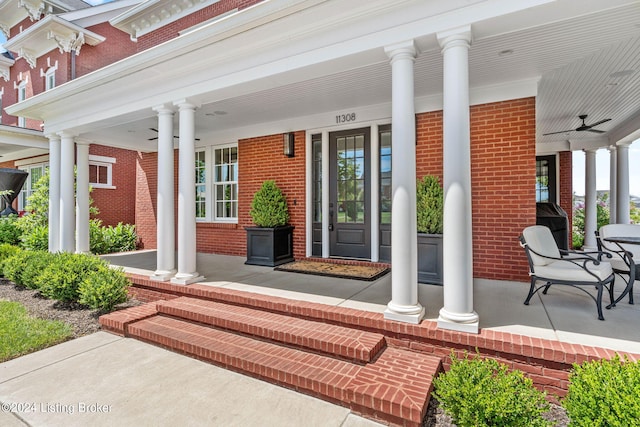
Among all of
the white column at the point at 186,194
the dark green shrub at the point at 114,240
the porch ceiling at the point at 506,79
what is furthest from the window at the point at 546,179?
the dark green shrub at the point at 114,240

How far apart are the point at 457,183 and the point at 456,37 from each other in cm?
125

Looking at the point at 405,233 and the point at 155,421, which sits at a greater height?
the point at 405,233

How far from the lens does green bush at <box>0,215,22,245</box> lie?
808 cm

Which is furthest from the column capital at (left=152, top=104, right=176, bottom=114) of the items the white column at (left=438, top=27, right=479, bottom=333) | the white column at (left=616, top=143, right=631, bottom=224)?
the white column at (left=616, top=143, right=631, bottom=224)

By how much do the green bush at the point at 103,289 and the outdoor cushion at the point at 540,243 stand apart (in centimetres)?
515

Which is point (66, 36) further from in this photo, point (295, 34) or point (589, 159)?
point (589, 159)

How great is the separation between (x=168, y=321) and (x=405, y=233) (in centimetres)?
296

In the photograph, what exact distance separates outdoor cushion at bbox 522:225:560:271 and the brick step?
6.61 feet

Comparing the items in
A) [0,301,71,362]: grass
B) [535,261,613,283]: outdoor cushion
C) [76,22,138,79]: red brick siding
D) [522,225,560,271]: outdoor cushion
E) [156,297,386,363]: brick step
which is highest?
[76,22,138,79]: red brick siding

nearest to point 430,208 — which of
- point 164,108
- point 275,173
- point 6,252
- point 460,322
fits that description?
point 460,322

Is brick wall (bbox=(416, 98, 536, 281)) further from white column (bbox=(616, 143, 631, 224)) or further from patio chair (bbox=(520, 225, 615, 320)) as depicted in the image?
white column (bbox=(616, 143, 631, 224))

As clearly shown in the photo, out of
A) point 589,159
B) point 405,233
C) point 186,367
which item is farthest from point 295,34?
point 589,159

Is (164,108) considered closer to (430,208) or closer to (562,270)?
(430,208)

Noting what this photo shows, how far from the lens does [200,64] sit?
4344 mm
